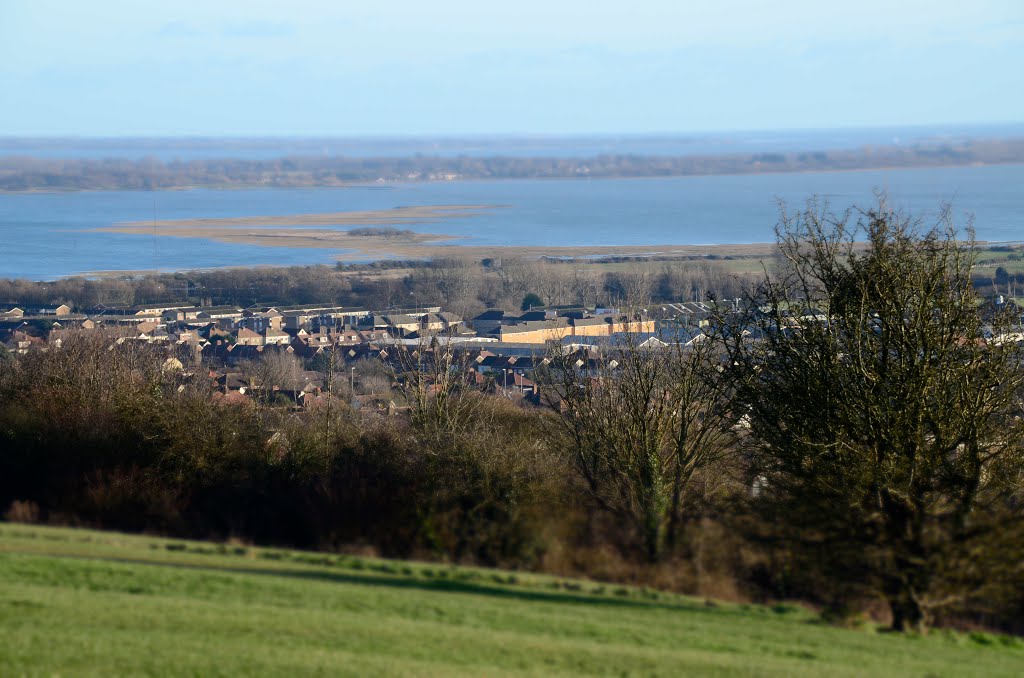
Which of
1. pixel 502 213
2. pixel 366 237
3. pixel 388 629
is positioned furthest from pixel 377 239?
pixel 388 629

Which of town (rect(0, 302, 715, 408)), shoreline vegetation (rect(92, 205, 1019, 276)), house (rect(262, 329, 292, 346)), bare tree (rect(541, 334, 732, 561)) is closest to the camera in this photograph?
bare tree (rect(541, 334, 732, 561))

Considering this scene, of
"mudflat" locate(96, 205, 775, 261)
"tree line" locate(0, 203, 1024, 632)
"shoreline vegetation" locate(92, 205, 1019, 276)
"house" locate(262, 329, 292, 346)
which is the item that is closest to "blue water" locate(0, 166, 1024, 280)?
"shoreline vegetation" locate(92, 205, 1019, 276)

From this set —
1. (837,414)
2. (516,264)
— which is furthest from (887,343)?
(516,264)

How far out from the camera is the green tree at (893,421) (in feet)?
32.4

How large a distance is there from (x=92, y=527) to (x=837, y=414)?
31.4 feet

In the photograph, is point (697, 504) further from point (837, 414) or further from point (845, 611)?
point (845, 611)

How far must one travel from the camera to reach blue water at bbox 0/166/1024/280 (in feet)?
266

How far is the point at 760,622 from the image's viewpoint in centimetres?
949

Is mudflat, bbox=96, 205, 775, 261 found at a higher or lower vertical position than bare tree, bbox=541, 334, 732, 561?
lower

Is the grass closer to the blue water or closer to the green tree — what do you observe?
the green tree

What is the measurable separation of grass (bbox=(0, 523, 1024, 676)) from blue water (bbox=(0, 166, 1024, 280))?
28345 millimetres

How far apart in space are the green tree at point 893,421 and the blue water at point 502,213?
2474 cm

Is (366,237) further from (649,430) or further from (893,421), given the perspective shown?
(893,421)

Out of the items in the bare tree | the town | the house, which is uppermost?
the bare tree
